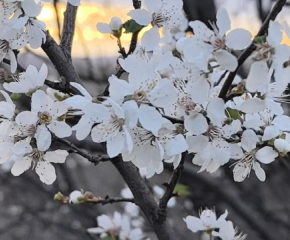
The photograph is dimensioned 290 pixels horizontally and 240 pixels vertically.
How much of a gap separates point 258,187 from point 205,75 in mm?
2142

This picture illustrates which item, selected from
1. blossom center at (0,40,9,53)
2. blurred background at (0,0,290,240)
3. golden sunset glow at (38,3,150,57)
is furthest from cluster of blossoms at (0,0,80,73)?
golden sunset glow at (38,3,150,57)

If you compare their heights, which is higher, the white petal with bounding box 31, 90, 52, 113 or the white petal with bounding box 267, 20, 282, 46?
the white petal with bounding box 267, 20, 282, 46

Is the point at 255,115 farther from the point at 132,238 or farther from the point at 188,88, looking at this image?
the point at 132,238

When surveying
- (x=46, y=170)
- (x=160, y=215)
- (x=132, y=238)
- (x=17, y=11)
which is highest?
(x=17, y=11)

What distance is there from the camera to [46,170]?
0.86 meters

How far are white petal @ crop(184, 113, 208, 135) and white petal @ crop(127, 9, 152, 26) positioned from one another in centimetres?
15

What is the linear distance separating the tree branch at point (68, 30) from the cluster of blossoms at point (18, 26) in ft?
0.39

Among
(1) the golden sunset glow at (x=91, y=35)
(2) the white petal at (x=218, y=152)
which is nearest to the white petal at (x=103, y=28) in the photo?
(2) the white petal at (x=218, y=152)

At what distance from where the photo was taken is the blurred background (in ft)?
7.41

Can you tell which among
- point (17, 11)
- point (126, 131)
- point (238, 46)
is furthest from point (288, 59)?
point (17, 11)

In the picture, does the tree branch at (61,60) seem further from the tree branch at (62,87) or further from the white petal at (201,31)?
the white petal at (201,31)

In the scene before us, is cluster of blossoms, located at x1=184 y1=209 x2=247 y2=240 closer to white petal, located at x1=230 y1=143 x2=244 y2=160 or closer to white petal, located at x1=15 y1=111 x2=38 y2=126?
white petal, located at x1=230 y1=143 x2=244 y2=160

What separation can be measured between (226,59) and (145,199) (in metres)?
0.39

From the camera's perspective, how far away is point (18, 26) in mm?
762
